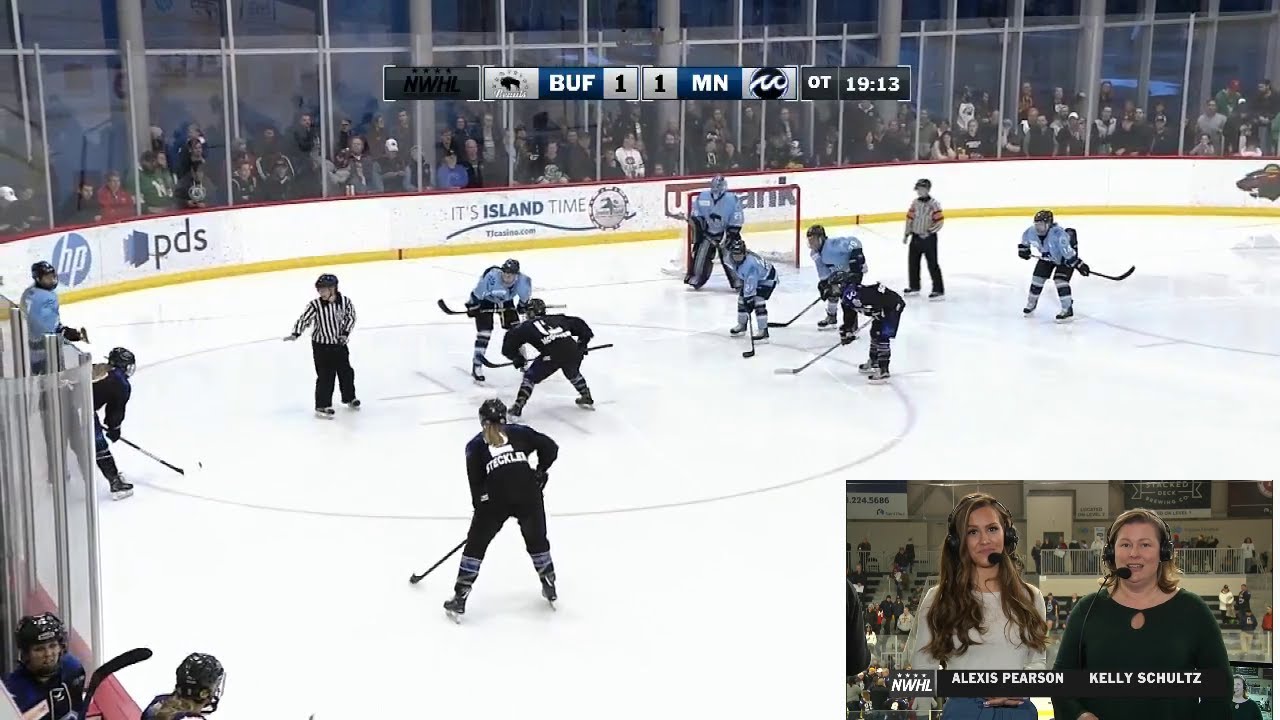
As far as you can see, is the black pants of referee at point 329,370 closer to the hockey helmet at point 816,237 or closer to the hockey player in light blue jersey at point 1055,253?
the hockey helmet at point 816,237

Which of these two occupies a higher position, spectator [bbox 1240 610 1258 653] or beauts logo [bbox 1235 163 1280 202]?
beauts logo [bbox 1235 163 1280 202]

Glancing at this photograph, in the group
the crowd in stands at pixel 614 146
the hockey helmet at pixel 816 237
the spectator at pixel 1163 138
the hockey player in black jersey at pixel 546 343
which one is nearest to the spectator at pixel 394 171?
the crowd in stands at pixel 614 146

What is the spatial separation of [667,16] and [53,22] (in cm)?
808

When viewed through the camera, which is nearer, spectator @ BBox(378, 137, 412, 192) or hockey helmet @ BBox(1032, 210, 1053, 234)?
hockey helmet @ BBox(1032, 210, 1053, 234)

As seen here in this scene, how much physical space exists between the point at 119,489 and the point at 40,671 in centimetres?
447

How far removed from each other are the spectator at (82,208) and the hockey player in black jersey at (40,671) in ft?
38.7

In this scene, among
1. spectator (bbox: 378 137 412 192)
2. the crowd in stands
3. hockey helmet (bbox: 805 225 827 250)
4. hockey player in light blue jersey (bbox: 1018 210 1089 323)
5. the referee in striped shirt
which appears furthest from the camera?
spectator (bbox: 378 137 412 192)

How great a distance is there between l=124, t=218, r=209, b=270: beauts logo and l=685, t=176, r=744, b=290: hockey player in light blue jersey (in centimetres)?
532

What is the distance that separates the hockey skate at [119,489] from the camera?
950cm

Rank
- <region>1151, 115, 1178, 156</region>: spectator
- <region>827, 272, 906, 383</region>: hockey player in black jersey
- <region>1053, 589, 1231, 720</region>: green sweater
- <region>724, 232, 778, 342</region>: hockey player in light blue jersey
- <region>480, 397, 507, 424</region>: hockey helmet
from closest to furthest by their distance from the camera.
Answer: <region>1053, 589, 1231, 720</region>: green sweater, <region>480, 397, 507, 424</region>: hockey helmet, <region>827, 272, 906, 383</region>: hockey player in black jersey, <region>724, 232, 778, 342</region>: hockey player in light blue jersey, <region>1151, 115, 1178, 156</region>: spectator

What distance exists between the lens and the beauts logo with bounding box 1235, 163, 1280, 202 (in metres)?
22.2

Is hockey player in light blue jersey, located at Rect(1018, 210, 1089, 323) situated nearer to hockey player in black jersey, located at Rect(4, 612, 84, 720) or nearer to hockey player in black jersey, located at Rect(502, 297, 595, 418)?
hockey player in black jersey, located at Rect(502, 297, 595, 418)

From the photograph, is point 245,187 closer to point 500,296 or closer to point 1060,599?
point 500,296

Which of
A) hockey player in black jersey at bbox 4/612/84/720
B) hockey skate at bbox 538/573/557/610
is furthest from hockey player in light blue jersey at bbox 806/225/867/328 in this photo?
hockey player in black jersey at bbox 4/612/84/720
